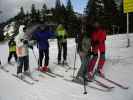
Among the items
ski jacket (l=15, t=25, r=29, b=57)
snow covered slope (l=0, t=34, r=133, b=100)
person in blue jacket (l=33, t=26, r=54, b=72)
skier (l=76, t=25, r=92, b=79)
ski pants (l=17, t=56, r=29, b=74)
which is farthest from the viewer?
person in blue jacket (l=33, t=26, r=54, b=72)

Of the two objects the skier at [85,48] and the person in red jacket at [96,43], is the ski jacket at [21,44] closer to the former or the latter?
the skier at [85,48]

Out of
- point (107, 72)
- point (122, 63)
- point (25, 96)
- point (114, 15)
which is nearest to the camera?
point (25, 96)

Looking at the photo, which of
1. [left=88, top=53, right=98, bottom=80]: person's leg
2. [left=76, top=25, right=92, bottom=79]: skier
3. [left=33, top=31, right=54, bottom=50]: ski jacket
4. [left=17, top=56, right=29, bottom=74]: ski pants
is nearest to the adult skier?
[left=17, top=56, right=29, bottom=74]: ski pants

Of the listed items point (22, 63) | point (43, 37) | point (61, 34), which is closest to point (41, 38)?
point (43, 37)

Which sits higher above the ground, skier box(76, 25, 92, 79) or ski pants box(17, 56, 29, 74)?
skier box(76, 25, 92, 79)

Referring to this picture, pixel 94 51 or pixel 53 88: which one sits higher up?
pixel 94 51

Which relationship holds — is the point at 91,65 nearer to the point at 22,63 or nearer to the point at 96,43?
the point at 96,43

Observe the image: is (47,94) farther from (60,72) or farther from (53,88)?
(60,72)

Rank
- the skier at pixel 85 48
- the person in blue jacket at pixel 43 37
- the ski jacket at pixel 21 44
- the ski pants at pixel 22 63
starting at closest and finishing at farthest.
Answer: the skier at pixel 85 48 → the ski jacket at pixel 21 44 → the ski pants at pixel 22 63 → the person in blue jacket at pixel 43 37

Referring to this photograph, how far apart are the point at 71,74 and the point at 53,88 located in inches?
75.4

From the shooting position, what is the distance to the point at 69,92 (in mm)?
8797

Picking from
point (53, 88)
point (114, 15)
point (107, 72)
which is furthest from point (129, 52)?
point (114, 15)

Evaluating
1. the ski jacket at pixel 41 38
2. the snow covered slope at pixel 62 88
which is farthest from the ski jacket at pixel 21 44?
the snow covered slope at pixel 62 88

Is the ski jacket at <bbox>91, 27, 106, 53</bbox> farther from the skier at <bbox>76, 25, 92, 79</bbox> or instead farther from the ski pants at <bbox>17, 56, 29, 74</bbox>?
the ski pants at <bbox>17, 56, 29, 74</bbox>
